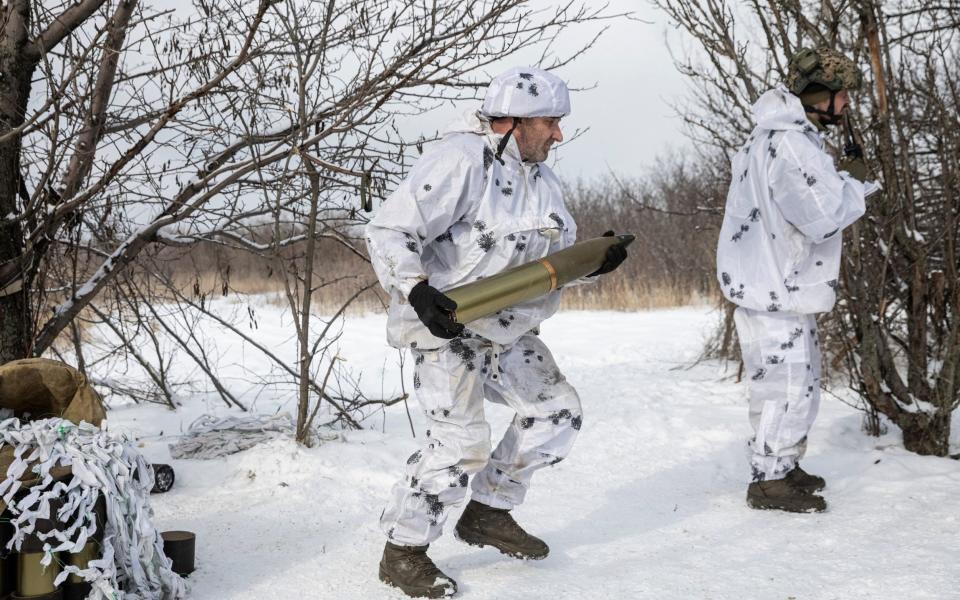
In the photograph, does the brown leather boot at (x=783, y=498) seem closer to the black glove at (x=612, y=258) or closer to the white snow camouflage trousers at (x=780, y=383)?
the white snow camouflage trousers at (x=780, y=383)

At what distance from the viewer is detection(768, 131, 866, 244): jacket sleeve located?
3.77 m

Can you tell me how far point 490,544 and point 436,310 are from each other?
1065 mm

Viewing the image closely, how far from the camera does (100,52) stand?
4.18 meters

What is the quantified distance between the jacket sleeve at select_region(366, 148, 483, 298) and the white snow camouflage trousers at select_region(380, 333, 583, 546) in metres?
0.33

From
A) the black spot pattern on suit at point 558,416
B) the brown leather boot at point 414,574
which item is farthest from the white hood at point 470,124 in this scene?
the brown leather boot at point 414,574

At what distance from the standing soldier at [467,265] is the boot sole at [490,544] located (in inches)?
10.9

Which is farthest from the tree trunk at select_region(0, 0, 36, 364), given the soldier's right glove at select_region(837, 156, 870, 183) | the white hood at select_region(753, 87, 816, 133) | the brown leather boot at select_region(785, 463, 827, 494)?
the soldier's right glove at select_region(837, 156, 870, 183)

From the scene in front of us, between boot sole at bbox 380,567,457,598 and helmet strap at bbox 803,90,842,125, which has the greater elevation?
helmet strap at bbox 803,90,842,125

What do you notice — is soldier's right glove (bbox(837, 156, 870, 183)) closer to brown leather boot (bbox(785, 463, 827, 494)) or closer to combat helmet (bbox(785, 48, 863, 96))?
combat helmet (bbox(785, 48, 863, 96))

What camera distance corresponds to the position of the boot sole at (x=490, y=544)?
331 centimetres

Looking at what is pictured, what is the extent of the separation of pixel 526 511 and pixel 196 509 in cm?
150

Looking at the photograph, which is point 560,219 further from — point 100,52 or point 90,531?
point 100,52

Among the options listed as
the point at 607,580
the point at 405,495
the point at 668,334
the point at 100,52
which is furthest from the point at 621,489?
the point at 668,334

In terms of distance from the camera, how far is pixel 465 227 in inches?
122
